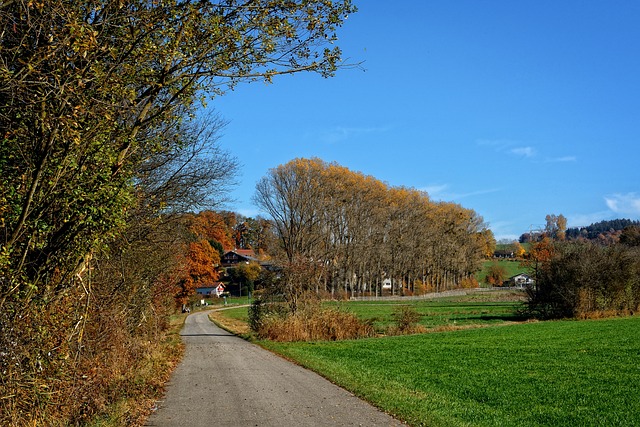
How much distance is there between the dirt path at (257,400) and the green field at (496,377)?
644 mm

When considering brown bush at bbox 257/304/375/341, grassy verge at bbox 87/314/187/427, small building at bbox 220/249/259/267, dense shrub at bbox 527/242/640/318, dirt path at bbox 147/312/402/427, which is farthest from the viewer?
small building at bbox 220/249/259/267

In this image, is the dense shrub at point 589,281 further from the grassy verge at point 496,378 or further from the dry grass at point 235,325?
the dry grass at point 235,325

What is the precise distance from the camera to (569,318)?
4700 cm

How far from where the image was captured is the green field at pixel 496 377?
10.8 meters

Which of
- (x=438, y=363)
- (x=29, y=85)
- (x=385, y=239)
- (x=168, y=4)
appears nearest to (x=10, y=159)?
(x=29, y=85)

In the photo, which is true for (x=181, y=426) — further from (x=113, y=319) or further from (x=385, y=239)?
(x=385, y=239)

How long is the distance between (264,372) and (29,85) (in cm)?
1217

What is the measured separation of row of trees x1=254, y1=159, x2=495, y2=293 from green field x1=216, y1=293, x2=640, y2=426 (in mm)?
24862

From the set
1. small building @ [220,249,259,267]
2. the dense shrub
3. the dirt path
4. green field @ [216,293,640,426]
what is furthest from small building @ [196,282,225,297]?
the dirt path

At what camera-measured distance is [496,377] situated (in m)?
16.6

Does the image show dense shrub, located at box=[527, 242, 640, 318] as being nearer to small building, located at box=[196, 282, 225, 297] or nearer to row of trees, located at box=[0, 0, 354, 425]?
row of trees, located at box=[0, 0, 354, 425]

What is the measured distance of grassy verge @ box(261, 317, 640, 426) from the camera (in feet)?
35.5

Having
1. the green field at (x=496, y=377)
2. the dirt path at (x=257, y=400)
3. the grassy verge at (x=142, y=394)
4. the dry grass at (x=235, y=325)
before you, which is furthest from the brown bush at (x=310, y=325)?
the dirt path at (x=257, y=400)

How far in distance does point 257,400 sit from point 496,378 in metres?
7.72
